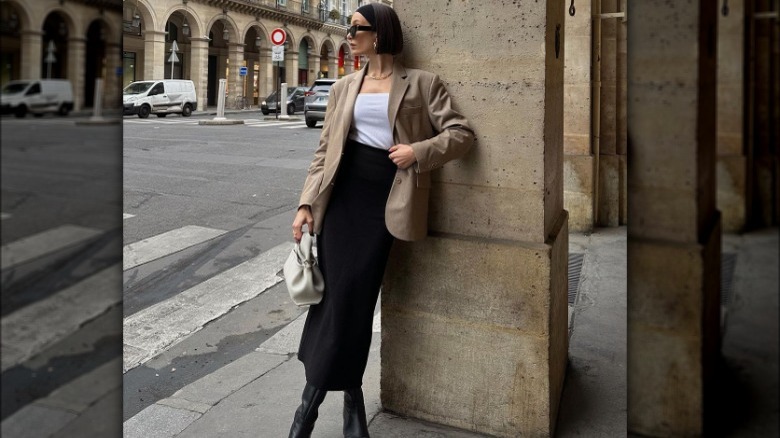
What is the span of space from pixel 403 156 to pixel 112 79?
1.17 meters

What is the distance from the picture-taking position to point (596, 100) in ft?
23.0

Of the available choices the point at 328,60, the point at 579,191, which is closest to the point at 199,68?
the point at 328,60

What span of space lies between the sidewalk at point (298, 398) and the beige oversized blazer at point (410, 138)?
0.94 meters

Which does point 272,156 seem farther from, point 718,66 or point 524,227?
point 718,66

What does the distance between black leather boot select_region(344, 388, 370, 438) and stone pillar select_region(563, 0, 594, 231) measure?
15.3ft

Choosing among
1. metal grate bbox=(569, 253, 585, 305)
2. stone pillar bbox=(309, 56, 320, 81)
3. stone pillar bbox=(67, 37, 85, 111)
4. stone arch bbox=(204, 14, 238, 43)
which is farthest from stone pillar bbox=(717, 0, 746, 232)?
stone pillar bbox=(309, 56, 320, 81)

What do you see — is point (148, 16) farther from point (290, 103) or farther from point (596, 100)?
point (596, 100)

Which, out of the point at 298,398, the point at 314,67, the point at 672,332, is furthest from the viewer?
the point at 314,67

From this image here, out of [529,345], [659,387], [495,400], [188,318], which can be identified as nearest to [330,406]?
[495,400]

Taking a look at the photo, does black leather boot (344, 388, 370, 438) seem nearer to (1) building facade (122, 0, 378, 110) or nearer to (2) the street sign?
(2) the street sign

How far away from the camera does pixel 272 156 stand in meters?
13.6

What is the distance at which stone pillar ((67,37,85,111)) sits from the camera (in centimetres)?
125

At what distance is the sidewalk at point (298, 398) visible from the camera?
2854 mm

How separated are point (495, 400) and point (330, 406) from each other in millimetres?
827
